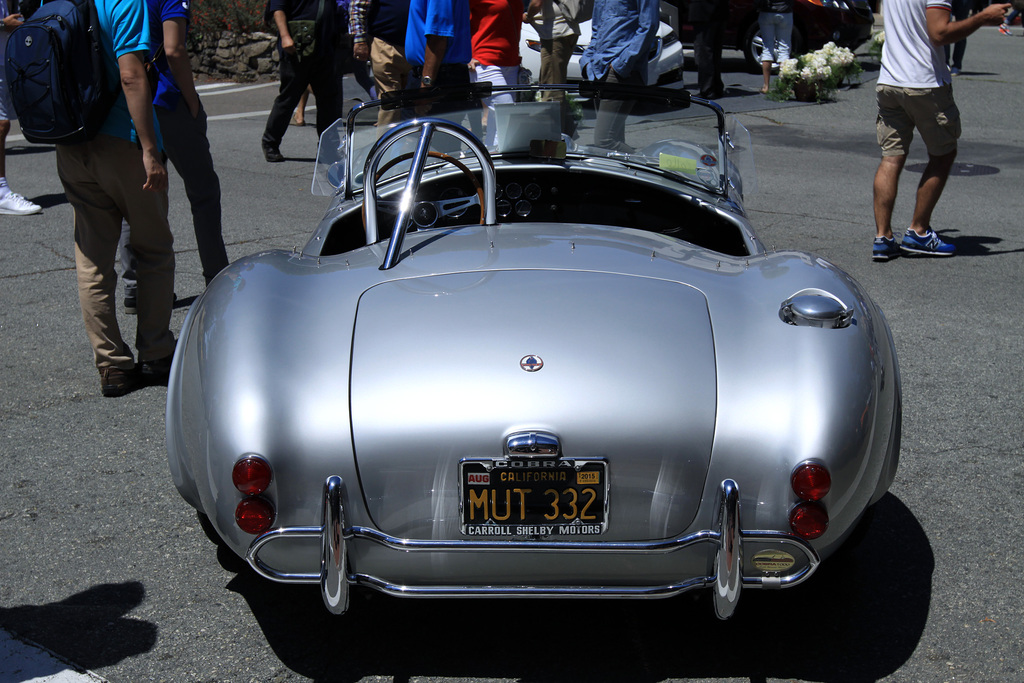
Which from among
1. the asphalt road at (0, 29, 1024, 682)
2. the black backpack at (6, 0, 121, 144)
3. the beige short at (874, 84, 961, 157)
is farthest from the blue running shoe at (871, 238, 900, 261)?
the black backpack at (6, 0, 121, 144)

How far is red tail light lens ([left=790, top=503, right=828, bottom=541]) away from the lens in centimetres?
220

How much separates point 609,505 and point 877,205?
15.8 feet

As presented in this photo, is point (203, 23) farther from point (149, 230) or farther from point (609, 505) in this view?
point (609, 505)

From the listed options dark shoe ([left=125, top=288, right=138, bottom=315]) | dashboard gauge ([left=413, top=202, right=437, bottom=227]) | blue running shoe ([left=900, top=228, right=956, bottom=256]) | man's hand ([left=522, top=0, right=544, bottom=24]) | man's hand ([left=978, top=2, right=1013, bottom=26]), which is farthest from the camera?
man's hand ([left=522, top=0, right=544, bottom=24])

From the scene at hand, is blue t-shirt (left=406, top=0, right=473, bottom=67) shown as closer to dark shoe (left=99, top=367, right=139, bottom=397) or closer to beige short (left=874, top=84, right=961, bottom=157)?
beige short (left=874, top=84, right=961, bottom=157)

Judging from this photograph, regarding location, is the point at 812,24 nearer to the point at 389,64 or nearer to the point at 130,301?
the point at 389,64

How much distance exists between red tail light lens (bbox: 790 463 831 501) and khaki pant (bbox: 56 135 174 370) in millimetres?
3053

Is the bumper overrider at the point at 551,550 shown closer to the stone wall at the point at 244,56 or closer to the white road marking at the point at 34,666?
the white road marking at the point at 34,666

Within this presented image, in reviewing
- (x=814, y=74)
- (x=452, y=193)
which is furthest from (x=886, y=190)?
(x=814, y=74)

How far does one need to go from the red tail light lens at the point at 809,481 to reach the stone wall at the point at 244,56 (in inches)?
585

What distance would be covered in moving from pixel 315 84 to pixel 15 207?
2.70 meters

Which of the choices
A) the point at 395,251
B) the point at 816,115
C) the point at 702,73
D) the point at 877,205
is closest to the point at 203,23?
the point at 702,73

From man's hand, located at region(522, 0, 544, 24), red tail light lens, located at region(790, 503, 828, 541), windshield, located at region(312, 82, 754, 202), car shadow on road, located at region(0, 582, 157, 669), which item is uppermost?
man's hand, located at region(522, 0, 544, 24)

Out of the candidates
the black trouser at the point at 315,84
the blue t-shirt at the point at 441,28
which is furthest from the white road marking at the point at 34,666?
the black trouser at the point at 315,84
